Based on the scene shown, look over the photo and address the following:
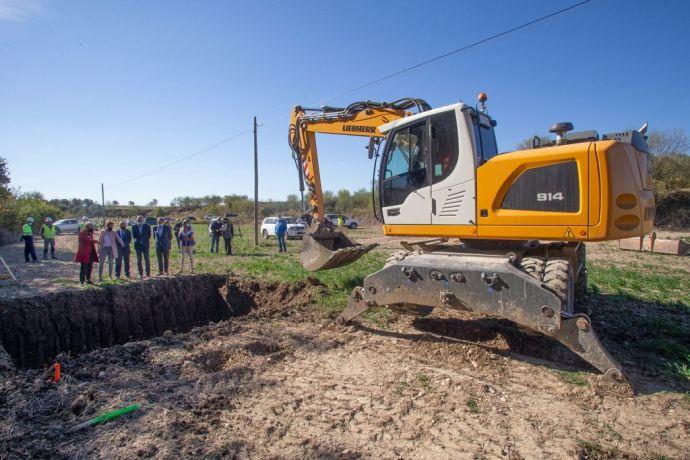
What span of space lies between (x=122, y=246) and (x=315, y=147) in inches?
243

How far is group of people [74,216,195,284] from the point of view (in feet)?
32.2

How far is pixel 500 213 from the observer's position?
4.99 meters

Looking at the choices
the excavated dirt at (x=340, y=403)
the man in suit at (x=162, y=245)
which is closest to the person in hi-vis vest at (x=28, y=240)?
the man in suit at (x=162, y=245)

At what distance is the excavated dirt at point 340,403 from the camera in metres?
3.35

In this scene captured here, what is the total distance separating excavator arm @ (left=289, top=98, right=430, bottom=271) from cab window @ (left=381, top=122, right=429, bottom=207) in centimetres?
144

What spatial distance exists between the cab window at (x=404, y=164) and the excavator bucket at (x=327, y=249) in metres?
1.94

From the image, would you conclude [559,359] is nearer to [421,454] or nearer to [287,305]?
[421,454]

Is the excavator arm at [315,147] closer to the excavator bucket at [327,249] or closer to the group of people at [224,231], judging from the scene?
the excavator bucket at [327,249]

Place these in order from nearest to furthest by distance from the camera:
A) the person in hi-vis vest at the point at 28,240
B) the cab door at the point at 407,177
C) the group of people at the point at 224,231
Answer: the cab door at the point at 407,177, the person in hi-vis vest at the point at 28,240, the group of people at the point at 224,231

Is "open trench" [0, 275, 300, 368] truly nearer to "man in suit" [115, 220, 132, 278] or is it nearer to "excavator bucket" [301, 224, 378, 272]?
"excavator bucket" [301, 224, 378, 272]

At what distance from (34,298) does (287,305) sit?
183 inches

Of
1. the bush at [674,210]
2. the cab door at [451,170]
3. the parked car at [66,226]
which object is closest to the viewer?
the cab door at [451,170]

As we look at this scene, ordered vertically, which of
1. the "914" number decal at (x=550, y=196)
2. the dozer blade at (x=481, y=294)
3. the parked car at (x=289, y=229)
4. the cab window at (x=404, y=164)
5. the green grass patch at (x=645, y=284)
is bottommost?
the green grass patch at (x=645, y=284)

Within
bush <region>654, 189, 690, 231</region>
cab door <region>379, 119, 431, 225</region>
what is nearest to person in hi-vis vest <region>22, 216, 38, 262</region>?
cab door <region>379, 119, 431, 225</region>
